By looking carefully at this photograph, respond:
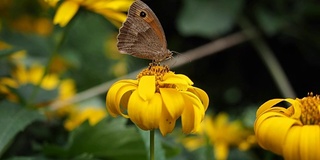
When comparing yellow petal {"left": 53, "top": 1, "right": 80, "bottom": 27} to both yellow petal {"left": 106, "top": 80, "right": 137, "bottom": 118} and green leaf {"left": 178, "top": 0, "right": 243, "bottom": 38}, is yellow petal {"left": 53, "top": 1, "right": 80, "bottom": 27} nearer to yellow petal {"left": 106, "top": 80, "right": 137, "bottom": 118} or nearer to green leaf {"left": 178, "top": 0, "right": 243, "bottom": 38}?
yellow petal {"left": 106, "top": 80, "right": 137, "bottom": 118}

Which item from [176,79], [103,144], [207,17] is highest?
[207,17]

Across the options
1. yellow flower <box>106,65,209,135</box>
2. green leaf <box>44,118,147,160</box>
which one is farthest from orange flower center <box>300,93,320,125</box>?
green leaf <box>44,118,147,160</box>

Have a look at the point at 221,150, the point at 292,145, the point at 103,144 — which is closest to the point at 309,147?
the point at 292,145

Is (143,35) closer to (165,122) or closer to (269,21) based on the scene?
(165,122)

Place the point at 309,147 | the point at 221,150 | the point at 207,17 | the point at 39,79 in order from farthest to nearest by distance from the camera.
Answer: the point at 207,17, the point at 39,79, the point at 221,150, the point at 309,147

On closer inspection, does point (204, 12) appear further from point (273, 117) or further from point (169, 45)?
point (273, 117)

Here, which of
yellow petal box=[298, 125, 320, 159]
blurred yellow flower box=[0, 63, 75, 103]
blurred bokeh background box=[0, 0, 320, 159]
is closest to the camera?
yellow petal box=[298, 125, 320, 159]

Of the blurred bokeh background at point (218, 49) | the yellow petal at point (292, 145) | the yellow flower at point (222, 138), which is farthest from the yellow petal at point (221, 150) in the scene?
the yellow petal at point (292, 145)
